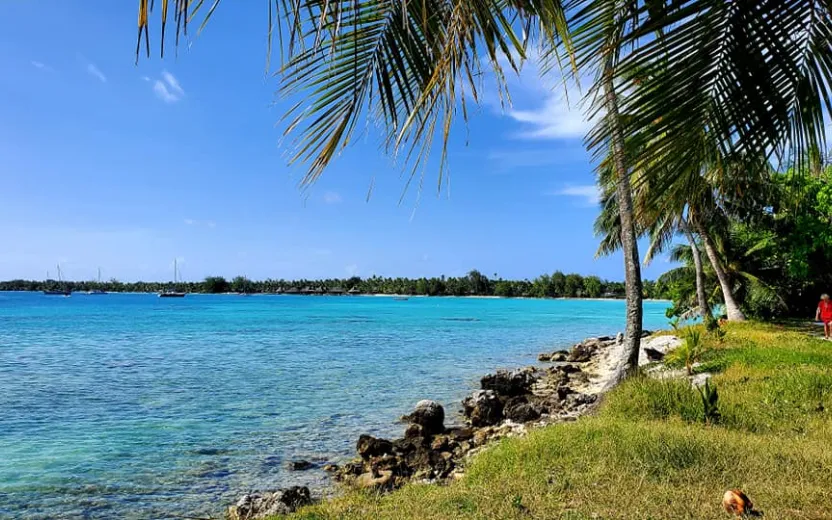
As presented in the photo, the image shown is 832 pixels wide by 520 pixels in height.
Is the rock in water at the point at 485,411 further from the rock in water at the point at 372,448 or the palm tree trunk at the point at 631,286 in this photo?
the rock in water at the point at 372,448

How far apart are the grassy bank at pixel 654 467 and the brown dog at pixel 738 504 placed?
0.36 ft

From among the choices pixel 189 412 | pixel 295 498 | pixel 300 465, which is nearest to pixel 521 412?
pixel 300 465

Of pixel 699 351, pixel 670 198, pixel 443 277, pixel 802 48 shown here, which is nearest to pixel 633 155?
pixel 670 198

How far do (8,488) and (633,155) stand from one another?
11036 mm

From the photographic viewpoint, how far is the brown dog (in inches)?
188

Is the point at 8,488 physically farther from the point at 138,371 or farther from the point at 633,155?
the point at 138,371

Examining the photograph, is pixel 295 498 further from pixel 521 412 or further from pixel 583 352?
pixel 583 352

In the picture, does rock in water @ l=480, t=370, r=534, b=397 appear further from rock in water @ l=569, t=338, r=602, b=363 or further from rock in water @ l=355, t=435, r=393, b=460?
rock in water @ l=569, t=338, r=602, b=363

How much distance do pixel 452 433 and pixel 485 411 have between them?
1356 millimetres

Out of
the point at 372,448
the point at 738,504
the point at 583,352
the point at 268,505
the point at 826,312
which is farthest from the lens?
the point at 583,352

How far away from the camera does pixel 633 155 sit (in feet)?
10.4

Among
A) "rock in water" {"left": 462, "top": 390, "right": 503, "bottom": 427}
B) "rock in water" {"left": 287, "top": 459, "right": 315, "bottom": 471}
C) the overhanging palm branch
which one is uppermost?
the overhanging palm branch

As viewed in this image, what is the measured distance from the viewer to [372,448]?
10.4 meters

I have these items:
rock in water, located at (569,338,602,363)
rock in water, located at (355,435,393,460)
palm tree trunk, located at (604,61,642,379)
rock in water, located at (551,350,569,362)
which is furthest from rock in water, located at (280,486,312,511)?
rock in water, located at (551,350,569,362)
